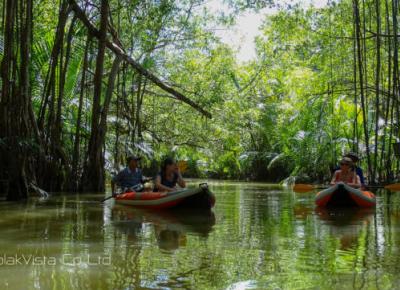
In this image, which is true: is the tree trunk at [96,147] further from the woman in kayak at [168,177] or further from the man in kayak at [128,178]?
the woman in kayak at [168,177]

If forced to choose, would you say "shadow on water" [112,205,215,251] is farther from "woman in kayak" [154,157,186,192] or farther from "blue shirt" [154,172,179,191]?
"blue shirt" [154,172,179,191]

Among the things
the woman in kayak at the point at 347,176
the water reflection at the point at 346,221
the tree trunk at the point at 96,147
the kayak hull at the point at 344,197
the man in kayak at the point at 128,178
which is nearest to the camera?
the water reflection at the point at 346,221

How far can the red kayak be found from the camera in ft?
25.3

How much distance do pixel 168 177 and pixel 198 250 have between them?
4148 millimetres

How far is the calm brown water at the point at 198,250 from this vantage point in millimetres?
3365

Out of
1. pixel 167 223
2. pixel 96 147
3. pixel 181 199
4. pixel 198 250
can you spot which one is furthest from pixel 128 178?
pixel 198 250

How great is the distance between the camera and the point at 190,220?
22.6 feet

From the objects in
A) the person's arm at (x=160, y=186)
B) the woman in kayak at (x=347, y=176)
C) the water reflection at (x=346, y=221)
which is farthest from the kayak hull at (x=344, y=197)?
the person's arm at (x=160, y=186)

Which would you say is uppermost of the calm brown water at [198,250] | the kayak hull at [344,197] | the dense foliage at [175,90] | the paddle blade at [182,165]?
the dense foliage at [175,90]

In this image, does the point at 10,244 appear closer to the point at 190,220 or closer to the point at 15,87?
the point at 190,220

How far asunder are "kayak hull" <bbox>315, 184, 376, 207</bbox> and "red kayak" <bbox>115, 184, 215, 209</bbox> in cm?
176

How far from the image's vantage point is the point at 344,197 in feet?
27.7

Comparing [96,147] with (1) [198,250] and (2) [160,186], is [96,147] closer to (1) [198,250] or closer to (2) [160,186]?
(2) [160,186]

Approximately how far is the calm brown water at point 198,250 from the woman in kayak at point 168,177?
2.58 ft
